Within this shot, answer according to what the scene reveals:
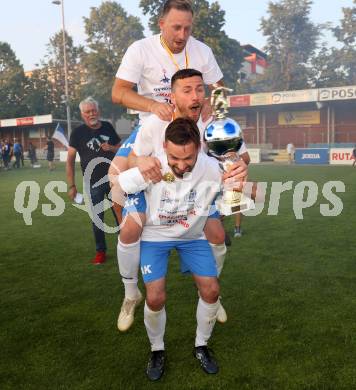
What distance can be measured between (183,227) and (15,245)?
186 inches

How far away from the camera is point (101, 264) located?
5676mm

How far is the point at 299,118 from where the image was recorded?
125 ft

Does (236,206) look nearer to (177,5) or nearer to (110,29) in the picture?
(177,5)

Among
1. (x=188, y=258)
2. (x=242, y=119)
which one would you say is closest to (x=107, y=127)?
(x=188, y=258)

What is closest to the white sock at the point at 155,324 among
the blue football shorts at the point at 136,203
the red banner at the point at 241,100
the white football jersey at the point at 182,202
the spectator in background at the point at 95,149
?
the white football jersey at the point at 182,202

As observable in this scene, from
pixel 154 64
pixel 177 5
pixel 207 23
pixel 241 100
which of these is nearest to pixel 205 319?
pixel 154 64

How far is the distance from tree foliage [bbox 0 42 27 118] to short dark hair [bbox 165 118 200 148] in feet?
208

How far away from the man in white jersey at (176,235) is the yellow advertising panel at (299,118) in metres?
36.9

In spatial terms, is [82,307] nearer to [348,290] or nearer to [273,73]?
[348,290]

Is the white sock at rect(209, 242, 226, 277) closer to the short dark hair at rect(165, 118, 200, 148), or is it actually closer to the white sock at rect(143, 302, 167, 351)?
the white sock at rect(143, 302, 167, 351)

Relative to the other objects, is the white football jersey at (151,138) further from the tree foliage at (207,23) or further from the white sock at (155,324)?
the tree foliage at (207,23)

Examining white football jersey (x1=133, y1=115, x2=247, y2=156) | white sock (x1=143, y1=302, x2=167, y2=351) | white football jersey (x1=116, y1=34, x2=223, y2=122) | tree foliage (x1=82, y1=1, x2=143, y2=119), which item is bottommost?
white sock (x1=143, y1=302, x2=167, y2=351)

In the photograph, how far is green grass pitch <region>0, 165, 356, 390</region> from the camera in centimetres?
294

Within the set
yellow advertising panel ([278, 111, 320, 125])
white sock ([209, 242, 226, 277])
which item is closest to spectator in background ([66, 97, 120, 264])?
white sock ([209, 242, 226, 277])
